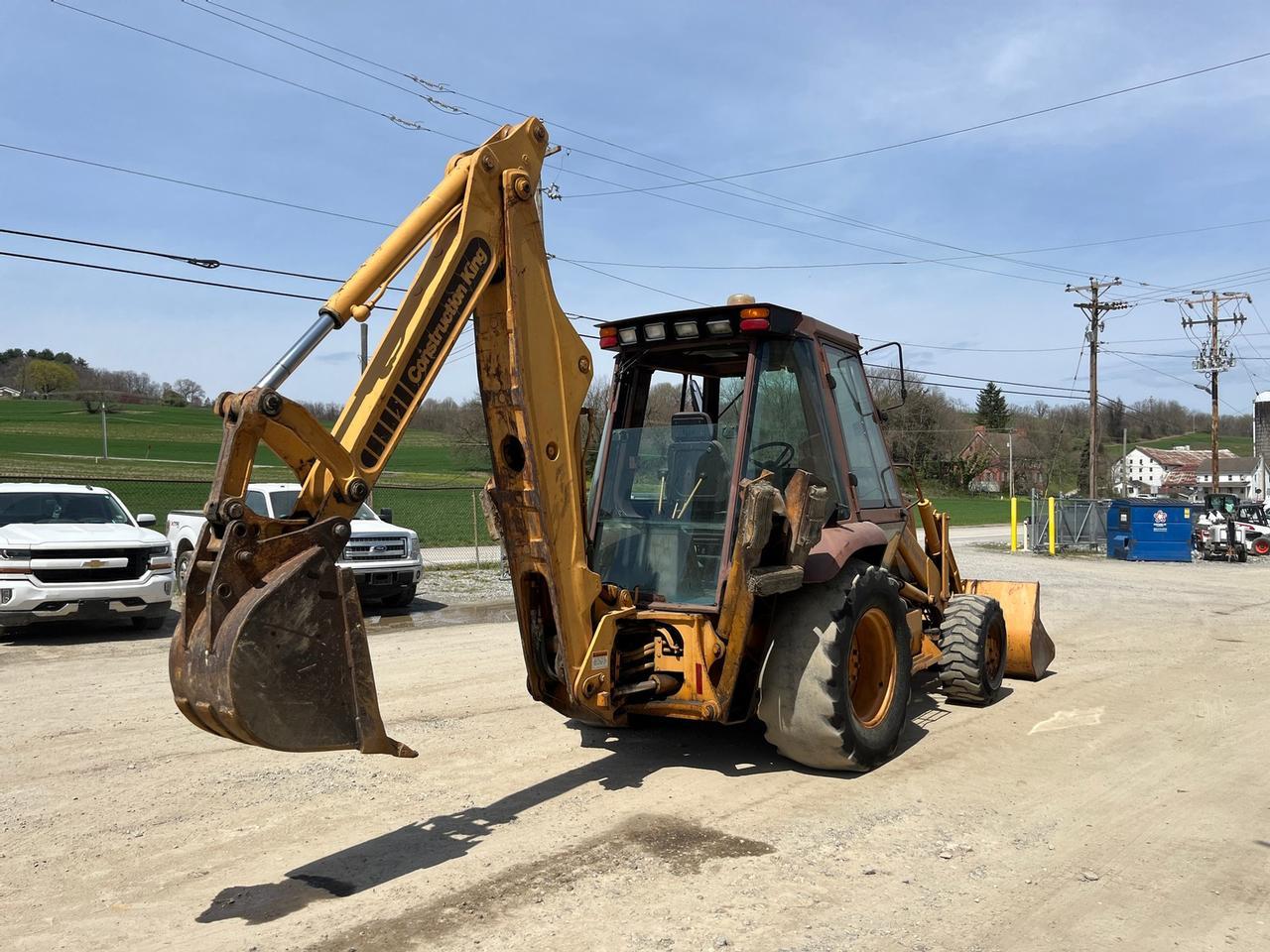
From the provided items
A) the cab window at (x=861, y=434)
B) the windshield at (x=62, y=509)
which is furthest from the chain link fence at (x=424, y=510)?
the cab window at (x=861, y=434)

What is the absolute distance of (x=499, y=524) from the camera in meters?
5.61

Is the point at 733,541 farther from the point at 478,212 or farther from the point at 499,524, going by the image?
the point at 478,212

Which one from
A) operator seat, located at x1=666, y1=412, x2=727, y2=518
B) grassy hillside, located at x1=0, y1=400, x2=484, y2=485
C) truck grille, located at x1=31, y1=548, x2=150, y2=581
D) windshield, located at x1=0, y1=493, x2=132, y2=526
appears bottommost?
truck grille, located at x1=31, y1=548, x2=150, y2=581

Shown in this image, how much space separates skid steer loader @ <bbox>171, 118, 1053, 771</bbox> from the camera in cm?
405

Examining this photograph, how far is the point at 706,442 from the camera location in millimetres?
6219

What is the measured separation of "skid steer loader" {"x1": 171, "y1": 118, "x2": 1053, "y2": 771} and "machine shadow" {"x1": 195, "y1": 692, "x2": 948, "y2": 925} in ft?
1.33

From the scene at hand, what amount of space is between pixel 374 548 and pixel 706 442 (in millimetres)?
8474

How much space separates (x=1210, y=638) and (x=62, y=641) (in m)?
13.1

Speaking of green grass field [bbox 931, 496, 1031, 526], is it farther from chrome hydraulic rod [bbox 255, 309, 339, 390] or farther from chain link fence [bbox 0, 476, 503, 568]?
chrome hydraulic rod [bbox 255, 309, 339, 390]

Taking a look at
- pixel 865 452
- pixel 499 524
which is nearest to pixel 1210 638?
pixel 865 452

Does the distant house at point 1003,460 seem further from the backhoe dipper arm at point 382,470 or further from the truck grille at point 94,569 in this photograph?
→ the backhoe dipper arm at point 382,470

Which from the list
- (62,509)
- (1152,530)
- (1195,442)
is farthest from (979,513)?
(1195,442)

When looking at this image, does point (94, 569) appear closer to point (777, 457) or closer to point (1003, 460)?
point (777, 457)

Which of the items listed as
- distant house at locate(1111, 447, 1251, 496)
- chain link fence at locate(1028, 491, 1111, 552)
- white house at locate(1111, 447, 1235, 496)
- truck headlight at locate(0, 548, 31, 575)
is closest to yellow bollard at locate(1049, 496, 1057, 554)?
chain link fence at locate(1028, 491, 1111, 552)
